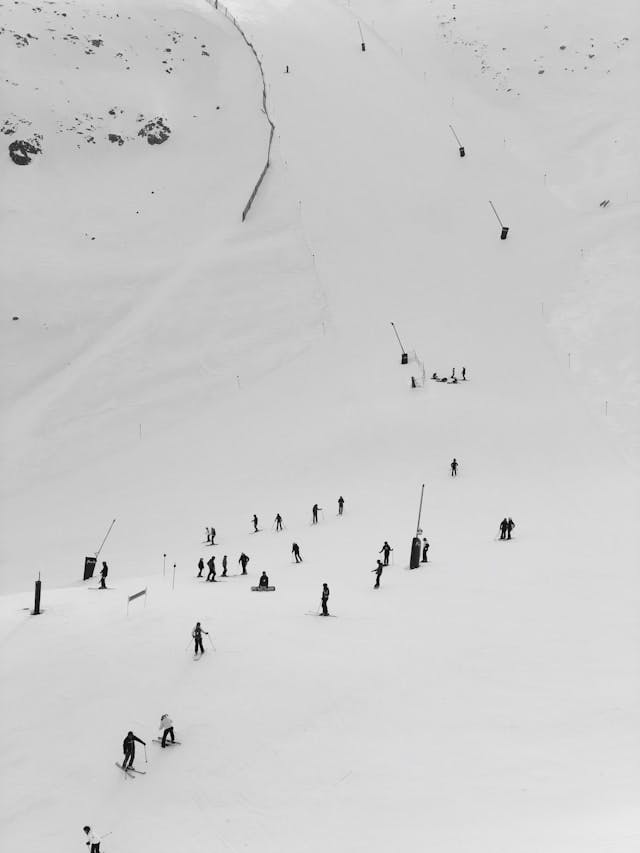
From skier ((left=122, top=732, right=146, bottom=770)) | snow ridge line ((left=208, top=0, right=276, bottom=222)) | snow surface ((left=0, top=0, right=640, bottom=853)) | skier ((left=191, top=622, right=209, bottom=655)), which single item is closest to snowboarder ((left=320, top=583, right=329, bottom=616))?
snow surface ((left=0, top=0, right=640, bottom=853))

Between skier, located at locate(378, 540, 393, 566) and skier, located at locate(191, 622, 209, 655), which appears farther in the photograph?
skier, located at locate(378, 540, 393, 566)

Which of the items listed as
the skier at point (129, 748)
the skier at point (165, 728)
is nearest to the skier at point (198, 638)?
the skier at point (165, 728)

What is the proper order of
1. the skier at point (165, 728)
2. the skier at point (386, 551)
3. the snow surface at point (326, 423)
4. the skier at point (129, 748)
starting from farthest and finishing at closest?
the skier at point (386, 551) → the skier at point (165, 728) → the skier at point (129, 748) → the snow surface at point (326, 423)

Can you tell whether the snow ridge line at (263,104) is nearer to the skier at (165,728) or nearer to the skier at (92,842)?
the skier at (165,728)

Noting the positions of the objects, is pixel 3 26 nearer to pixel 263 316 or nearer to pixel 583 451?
pixel 263 316

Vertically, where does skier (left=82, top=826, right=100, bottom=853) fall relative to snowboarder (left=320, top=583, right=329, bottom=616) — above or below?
below

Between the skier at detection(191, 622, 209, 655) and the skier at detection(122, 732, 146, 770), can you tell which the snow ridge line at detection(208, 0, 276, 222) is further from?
the skier at detection(122, 732, 146, 770)
